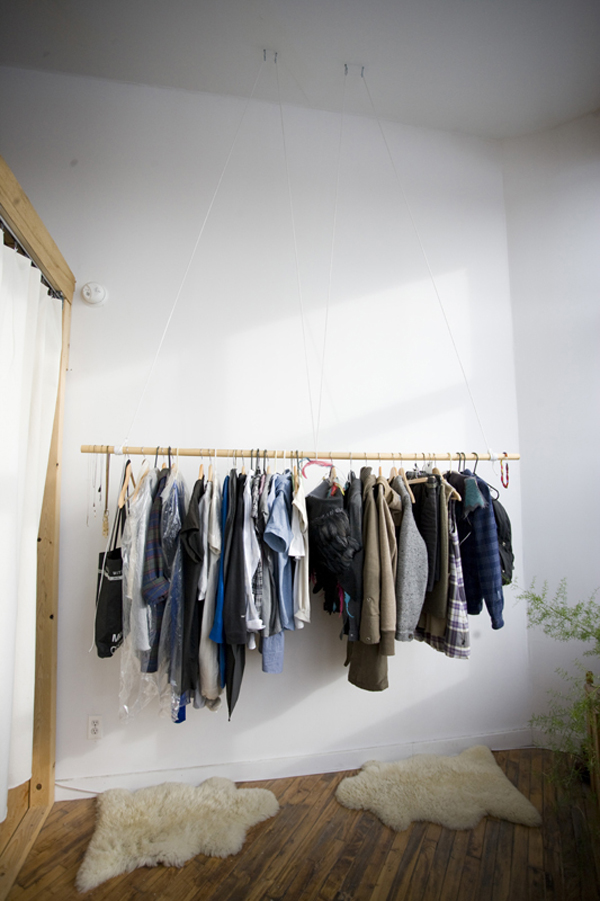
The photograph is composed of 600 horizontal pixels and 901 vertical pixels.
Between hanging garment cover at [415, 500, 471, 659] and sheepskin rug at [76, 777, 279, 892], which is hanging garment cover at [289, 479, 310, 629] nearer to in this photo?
hanging garment cover at [415, 500, 471, 659]

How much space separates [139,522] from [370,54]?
247cm

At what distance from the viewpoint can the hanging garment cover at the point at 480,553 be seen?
1.87m

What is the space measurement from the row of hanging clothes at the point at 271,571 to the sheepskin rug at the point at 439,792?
24.4 inches

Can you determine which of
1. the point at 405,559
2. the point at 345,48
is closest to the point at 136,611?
the point at 405,559

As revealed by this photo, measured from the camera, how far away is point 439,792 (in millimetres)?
2086

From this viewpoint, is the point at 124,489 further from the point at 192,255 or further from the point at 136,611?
the point at 192,255

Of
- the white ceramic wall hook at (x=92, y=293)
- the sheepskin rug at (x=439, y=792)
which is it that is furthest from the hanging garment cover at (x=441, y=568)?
the white ceramic wall hook at (x=92, y=293)

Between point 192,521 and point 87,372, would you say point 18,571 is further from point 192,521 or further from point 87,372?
point 87,372

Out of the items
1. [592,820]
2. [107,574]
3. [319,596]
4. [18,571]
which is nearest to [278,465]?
[319,596]

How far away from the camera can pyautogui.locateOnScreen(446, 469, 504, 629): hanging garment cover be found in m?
1.87

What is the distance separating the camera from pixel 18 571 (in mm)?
1628

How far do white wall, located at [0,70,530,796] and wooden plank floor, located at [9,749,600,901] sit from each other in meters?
0.32

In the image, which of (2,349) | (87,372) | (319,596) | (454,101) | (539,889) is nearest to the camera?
(2,349)

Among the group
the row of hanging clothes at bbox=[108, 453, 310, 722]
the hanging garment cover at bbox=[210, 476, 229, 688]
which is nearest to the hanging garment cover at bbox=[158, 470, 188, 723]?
the row of hanging clothes at bbox=[108, 453, 310, 722]
